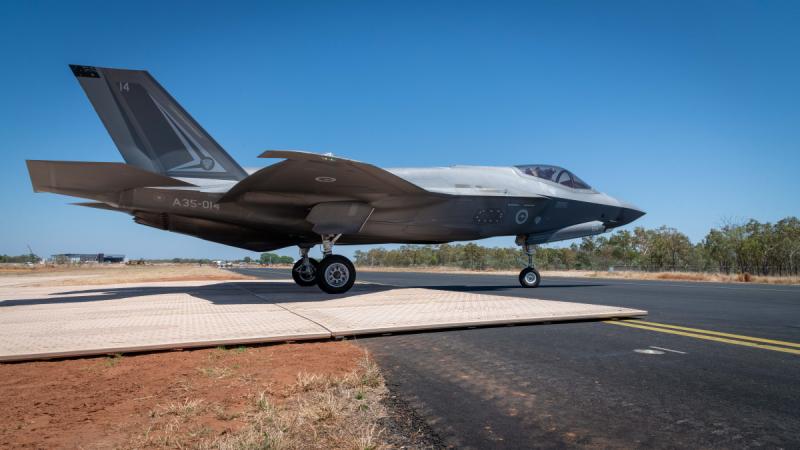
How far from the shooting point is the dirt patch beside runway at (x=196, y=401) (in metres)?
2.33

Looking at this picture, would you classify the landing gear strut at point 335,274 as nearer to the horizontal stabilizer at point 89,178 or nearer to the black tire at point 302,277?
the black tire at point 302,277

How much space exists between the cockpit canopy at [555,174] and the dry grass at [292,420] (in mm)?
11578

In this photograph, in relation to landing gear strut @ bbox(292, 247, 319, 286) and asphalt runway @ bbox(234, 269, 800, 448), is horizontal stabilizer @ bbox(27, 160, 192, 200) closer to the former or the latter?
landing gear strut @ bbox(292, 247, 319, 286)

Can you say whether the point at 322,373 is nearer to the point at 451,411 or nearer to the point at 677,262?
the point at 451,411

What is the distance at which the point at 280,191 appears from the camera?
10.4m

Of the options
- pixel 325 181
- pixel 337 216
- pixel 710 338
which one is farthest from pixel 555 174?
pixel 710 338

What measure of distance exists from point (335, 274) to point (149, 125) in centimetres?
596

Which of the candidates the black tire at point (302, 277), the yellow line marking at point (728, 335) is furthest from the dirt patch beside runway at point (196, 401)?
the black tire at point (302, 277)

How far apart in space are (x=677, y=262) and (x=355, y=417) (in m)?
62.8

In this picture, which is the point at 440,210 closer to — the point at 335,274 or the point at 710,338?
the point at 335,274

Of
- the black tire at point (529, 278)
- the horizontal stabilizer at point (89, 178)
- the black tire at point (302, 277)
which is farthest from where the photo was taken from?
the black tire at point (529, 278)

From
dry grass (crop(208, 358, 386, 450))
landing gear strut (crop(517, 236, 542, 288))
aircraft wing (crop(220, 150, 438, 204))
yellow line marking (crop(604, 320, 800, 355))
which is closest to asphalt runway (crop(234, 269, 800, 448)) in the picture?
yellow line marking (crop(604, 320, 800, 355))

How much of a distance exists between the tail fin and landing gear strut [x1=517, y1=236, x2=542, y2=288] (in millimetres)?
9203

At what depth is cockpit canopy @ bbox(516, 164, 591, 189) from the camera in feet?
44.9
